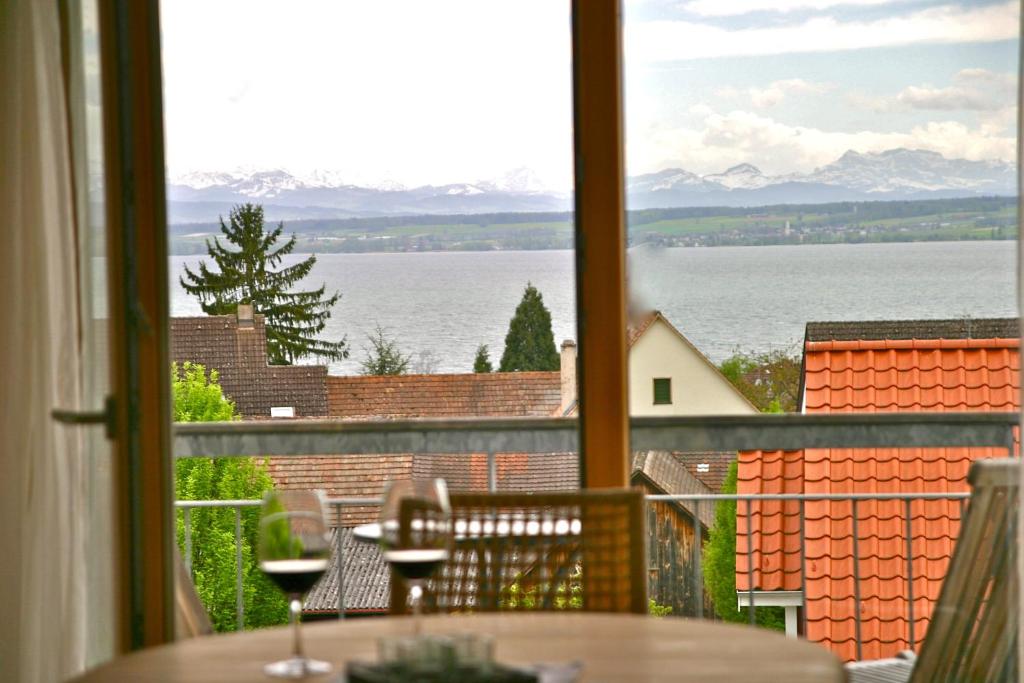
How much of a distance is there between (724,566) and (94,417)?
160 centimetres

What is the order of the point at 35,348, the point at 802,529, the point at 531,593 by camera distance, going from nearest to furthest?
the point at 531,593 → the point at 35,348 → the point at 802,529

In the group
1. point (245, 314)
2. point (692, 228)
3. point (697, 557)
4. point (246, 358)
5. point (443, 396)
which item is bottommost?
point (697, 557)

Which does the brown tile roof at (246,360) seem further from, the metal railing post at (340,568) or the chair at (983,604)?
the chair at (983,604)

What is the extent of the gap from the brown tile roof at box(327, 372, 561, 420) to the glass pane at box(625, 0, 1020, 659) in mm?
235

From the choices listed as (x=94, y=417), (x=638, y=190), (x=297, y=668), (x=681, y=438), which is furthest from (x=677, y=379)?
(x=297, y=668)

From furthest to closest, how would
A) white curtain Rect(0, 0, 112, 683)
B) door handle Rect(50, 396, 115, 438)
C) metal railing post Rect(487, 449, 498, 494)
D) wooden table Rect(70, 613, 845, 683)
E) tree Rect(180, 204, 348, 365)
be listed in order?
metal railing post Rect(487, 449, 498, 494) → tree Rect(180, 204, 348, 365) → white curtain Rect(0, 0, 112, 683) → door handle Rect(50, 396, 115, 438) → wooden table Rect(70, 613, 845, 683)

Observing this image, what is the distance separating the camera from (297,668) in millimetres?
1422

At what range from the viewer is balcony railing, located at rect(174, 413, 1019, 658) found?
2.98 m

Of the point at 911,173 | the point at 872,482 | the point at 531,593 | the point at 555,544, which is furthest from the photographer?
the point at 872,482

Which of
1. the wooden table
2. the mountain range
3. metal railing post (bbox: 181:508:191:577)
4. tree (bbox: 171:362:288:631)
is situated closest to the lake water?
the mountain range

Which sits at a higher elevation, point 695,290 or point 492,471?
point 695,290

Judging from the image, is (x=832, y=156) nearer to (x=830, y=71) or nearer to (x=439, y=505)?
(x=830, y=71)

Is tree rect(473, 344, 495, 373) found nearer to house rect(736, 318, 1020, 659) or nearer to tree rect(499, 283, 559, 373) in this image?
tree rect(499, 283, 559, 373)

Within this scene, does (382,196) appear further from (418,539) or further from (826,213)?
(418,539)
